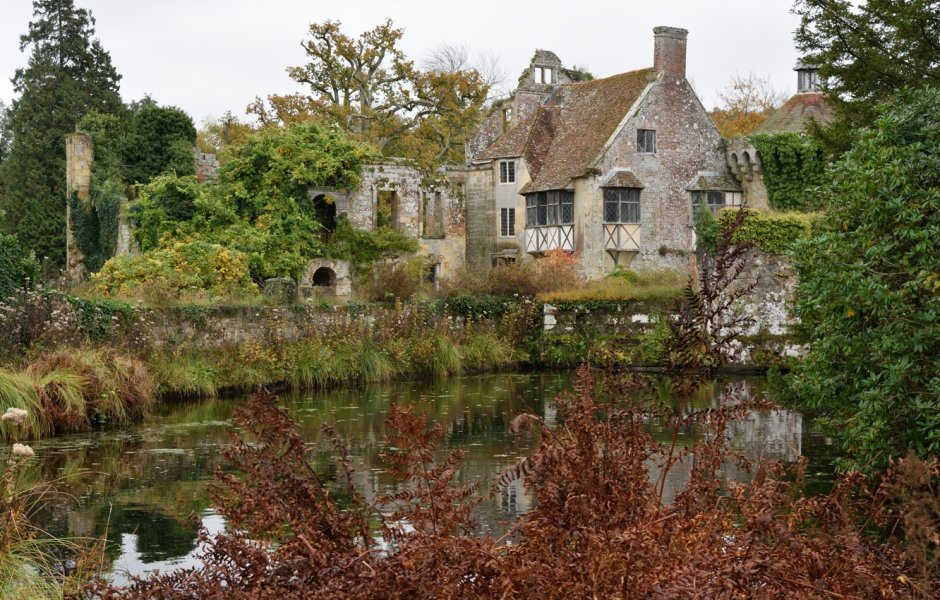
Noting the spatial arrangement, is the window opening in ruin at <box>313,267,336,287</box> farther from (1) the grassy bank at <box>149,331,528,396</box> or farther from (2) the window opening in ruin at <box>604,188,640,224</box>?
(1) the grassy bank at <box>149,331,528,396</box>

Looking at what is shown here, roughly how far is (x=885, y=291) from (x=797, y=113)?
32.8m

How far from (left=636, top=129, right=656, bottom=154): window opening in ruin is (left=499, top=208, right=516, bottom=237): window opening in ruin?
16.0 ft

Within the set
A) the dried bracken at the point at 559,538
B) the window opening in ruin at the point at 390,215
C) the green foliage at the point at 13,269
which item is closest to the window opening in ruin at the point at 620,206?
the window opening in ruin at the point at 390,215

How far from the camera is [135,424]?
1708 cm

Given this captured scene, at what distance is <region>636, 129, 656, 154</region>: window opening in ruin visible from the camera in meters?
36.4

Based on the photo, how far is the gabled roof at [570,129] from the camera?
36562 mm

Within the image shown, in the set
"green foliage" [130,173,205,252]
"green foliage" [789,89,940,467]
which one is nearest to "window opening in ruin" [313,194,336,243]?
"green foliage" [130,173,205,252]

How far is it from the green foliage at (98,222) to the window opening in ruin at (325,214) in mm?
5806

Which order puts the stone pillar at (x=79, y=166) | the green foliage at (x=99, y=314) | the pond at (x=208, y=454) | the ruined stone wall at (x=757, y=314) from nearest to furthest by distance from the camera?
the pond at (x=208, y=454) < the green foliage at (x=99, y=314) < the ruined stone wall at (x=757, y=314) < the stone pillar at (x=79, y=166)

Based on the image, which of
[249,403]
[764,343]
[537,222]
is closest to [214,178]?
[537,222]

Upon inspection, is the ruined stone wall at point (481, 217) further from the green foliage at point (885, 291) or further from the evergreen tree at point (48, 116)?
the green foliage at point (885, 291)

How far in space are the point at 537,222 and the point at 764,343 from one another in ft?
43.2

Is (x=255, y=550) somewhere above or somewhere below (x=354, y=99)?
below

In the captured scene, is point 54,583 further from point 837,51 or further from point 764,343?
point 764,343
